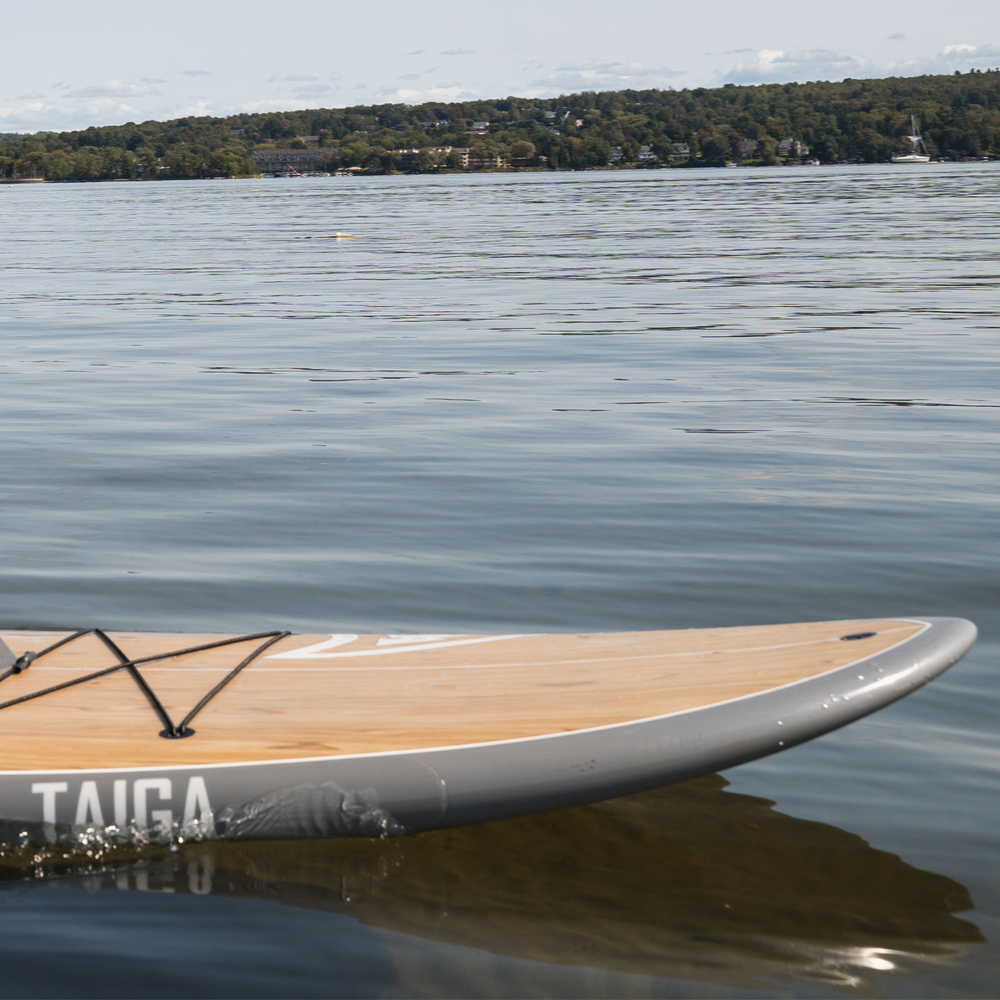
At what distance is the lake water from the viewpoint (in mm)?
3633

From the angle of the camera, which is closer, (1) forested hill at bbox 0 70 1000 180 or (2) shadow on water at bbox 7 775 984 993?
(2) shadow on water at bbox 7 775 984 993

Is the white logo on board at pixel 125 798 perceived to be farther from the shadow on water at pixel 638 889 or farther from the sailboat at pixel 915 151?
the sailboat at pixel 915 151

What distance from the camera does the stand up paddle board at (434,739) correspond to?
12.8ft

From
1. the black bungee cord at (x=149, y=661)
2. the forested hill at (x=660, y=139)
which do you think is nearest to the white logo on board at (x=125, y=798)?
the black bungee cord at (x=149, y=661)

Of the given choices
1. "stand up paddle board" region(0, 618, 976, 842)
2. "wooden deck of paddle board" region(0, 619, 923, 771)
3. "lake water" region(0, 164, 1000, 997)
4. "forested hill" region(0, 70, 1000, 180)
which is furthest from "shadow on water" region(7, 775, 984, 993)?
"forested hill" region(0, 70, 1000, 180)

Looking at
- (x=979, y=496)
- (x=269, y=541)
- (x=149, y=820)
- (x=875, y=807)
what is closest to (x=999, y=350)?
(x=979, y=496)

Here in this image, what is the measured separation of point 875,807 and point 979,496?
452cm

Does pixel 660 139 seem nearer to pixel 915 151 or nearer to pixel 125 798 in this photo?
pixel 915 151

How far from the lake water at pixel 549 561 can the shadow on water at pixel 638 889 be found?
0.5 inches

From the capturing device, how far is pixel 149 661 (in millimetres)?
4715

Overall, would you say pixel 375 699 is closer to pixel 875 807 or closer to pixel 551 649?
pixel 551 649

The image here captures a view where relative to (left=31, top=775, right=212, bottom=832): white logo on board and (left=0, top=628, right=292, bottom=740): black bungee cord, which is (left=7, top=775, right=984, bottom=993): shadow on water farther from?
(left=0, top=628, right=292, bottom=740): black bungee cord

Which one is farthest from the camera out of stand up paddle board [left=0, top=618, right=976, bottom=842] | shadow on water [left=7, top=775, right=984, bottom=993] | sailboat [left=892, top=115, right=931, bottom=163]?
sailboat [left=892, top=115, right=931, bottom=163]

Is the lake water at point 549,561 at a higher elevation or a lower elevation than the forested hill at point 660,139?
lower
